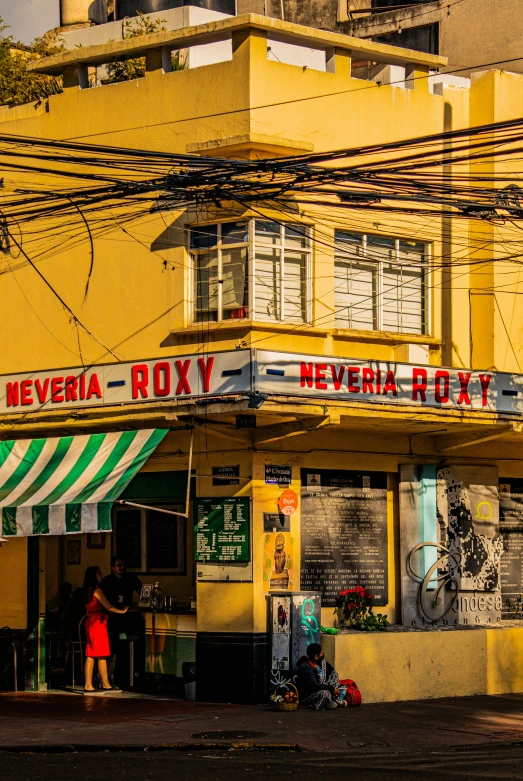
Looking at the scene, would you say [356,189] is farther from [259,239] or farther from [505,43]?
[505,43]

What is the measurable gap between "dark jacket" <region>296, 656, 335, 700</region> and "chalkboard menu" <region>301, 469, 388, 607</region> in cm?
192

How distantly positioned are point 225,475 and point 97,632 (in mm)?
2868

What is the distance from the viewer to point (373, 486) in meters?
20.9

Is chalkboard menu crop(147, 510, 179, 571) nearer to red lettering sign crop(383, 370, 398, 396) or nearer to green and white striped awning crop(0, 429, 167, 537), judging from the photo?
green and white striped awning crop(0, 429, 167, 537)

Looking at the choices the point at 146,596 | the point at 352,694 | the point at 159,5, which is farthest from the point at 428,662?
the point at 159,5

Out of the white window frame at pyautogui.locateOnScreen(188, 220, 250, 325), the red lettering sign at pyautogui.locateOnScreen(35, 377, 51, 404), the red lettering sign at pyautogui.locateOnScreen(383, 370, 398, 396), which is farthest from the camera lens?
the red lettering sign at pyautogui.locateOnScreen(35, 377, 51, 404)

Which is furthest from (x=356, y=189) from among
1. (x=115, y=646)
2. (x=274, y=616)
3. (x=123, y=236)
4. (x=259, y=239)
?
(x=115, y=646)

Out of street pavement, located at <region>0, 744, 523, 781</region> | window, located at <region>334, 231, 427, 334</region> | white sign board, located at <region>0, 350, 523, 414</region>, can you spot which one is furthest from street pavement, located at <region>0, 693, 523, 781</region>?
window, located at <region>334, 231, 427, 334</region>

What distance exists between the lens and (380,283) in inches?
803

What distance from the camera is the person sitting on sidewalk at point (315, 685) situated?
18.1 meters

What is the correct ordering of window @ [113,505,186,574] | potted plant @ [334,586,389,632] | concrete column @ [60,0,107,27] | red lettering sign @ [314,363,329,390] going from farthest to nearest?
1. concrete column @ [60,0,107,27]
2. window @ [113,505,186,574]
3. potted plant @ [334,586,389,632]
4. red lettering sign @ [314,363,329,390]

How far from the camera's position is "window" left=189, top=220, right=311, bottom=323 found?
62.8 feet

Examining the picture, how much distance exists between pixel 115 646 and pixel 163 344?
452 centimetres

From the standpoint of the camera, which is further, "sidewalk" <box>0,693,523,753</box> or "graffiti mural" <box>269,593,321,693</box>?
"graffiti mural" <box>269,593,321,693</box>
